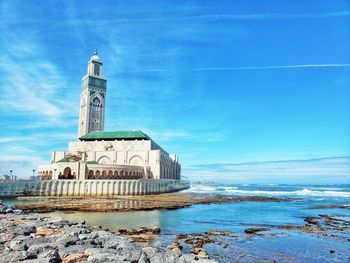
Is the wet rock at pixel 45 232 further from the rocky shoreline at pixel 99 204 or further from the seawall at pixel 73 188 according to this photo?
the seawall at pixel 73 188

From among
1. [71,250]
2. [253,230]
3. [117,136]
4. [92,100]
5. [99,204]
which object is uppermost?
[92,100]

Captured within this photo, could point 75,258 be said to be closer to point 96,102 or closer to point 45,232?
point 45,232

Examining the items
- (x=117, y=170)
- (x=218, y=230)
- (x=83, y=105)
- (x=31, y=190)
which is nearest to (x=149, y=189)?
(x=117, y=170)

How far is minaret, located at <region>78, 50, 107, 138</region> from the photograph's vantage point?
3644 inches

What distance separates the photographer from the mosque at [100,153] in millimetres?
58938

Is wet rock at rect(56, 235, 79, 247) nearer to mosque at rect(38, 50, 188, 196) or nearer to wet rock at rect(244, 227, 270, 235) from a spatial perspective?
wet rock at rect(244, 227, 270, 235)

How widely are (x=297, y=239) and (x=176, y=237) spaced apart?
7.16m

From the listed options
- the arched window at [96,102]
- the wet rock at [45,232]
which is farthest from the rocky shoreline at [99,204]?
the arched window at [96,102]

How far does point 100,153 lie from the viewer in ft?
254

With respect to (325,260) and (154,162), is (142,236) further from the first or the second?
(154,162)

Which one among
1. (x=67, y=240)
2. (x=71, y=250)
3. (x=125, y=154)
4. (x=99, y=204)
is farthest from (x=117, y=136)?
(x=71, y=250)

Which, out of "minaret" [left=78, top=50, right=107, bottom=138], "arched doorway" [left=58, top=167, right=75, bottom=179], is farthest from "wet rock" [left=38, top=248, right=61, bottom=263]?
"minaret" [left=78, top=50, right=107, bottom=138]

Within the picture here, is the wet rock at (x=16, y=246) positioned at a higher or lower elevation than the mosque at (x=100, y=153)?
lower

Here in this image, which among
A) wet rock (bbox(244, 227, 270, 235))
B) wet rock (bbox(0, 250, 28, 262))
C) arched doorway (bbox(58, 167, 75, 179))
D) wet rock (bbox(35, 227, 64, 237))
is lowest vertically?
wet rock (bbox(244, 227, 270, 235))
